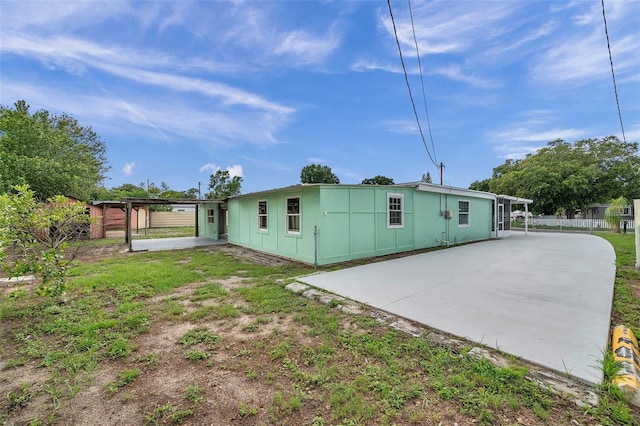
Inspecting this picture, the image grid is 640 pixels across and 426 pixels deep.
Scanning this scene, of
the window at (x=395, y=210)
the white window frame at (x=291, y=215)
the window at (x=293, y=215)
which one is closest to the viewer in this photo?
the white window frame at (x=291, y=215)

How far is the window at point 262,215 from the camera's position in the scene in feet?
33.2

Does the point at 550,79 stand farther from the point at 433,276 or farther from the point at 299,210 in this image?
the point at 299,210

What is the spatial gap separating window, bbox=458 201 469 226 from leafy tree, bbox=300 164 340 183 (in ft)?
89.3

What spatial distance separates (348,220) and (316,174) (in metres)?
32.2

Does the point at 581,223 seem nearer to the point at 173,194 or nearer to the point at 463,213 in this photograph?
the point at 463,213

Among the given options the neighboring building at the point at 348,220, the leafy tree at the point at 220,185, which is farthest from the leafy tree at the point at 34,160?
the leafy tree at the point at 220,185

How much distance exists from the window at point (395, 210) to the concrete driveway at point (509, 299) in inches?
72.6

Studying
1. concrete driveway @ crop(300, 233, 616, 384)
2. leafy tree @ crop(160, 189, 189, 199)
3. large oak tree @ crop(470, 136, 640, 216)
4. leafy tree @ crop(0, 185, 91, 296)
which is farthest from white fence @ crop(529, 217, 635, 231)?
leafy tree @ crop(160, 189, 189, 199)

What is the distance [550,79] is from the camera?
995 cm

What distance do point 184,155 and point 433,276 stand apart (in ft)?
85.3

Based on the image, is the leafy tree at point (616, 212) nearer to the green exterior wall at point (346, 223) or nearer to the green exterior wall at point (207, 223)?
the green exterior wall at point (346, 223)

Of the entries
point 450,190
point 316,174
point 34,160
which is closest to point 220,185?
point 316,174

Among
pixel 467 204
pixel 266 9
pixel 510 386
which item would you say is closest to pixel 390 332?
pixel 510 386

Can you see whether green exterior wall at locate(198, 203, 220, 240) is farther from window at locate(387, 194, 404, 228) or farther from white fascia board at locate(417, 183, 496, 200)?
white fascia board at locate(417, 183, 496, 200)
